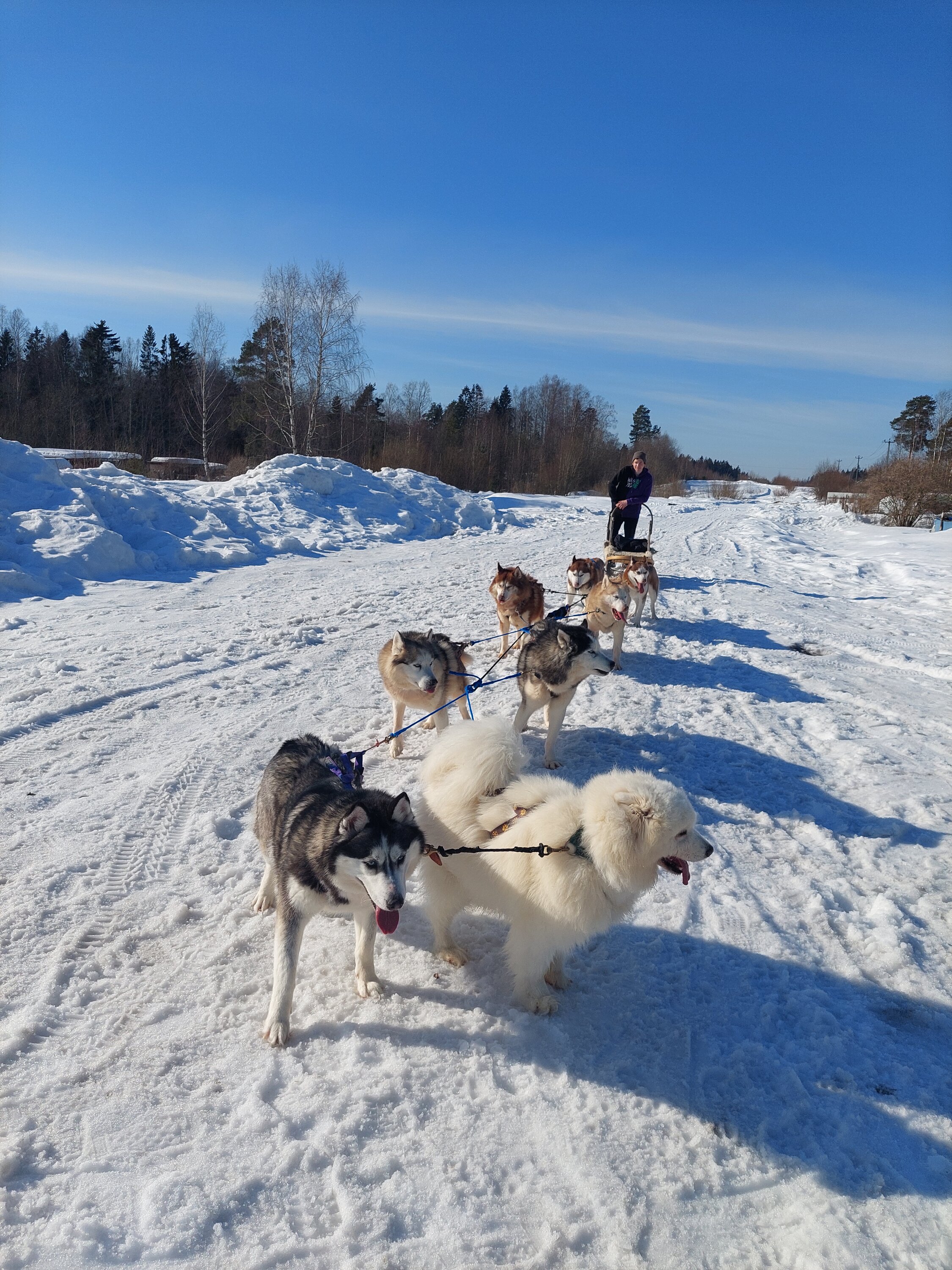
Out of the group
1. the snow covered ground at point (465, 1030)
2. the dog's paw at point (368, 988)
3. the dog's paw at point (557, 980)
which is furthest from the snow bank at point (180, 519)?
the dog's paw at point (557, 980)

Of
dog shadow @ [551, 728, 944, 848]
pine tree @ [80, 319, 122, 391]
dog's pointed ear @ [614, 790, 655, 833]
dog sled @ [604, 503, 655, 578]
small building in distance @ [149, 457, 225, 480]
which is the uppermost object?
pine tree @ [80, 319, 122, 391]

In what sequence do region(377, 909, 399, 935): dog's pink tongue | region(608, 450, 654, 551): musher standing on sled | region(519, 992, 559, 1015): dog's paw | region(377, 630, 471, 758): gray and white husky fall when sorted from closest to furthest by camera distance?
region(377, 909, 399, 935): dog's pink tongue → region(519, 992, 559, 1015): dog's paw → region(377, 630, 471, 758): gray and white husky → region(608, 450, 654, 551): musher standing on sled

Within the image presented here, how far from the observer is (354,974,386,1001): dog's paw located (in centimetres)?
288

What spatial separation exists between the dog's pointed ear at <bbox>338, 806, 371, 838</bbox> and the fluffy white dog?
1.94 feet

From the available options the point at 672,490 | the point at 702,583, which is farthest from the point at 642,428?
the point at 702,583

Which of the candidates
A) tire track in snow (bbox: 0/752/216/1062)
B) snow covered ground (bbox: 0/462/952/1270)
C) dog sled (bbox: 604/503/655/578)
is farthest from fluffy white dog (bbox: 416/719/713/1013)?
dog sled (bbox: 604/503/655/578)

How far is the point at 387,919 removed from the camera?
254 cm

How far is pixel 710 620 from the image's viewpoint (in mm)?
9719

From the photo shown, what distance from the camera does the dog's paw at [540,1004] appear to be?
9.34 feet

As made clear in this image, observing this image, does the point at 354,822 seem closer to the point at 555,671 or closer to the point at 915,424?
the point at 555,671

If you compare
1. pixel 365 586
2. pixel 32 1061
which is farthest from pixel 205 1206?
pixel 365 586

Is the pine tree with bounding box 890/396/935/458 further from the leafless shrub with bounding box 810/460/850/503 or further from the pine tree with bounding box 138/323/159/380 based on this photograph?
the pine tree with bounding box 138/323/159/380

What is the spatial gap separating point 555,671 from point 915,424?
5821 cm

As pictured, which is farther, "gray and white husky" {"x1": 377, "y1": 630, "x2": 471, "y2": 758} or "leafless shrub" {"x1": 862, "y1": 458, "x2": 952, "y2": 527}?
"leafless shrub" {"x1": 862, "y1": 458, "x2": 952, "y2": 527}
